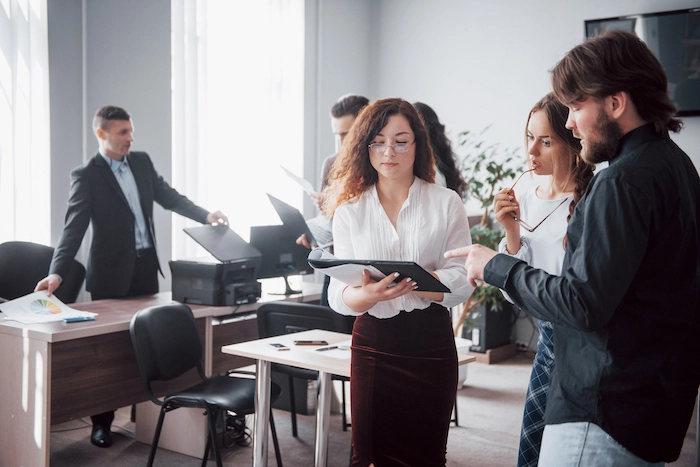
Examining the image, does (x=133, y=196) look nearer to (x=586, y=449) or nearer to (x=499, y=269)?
(x=499, y=269)

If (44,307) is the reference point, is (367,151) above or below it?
above

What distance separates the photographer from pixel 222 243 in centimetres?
383

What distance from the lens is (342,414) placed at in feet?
13.9

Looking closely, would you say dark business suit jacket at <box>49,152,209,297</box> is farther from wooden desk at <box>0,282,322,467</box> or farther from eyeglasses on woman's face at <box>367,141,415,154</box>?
eyeglasses on woman's face at <box>367,141,415,154</box>

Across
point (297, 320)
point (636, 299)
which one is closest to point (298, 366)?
point (297, 320)

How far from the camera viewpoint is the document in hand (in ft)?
5.89

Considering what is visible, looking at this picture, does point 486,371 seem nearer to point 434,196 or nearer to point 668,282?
point 434,196

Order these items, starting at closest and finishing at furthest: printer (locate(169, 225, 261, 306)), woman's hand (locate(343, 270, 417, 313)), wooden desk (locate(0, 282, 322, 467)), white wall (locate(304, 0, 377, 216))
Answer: woman's hand (locate(343, 270, 417, 313)) → wooden desk (locate(0, 282, 322, 467)) → printer (locate(169, 225, 261, 306)) → white wall (locate(304, 0, 377, 216))

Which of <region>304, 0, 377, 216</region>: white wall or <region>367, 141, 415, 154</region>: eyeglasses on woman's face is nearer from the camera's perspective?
<region>367, 141, 415, 154</region>: eyeglasses on woman's face

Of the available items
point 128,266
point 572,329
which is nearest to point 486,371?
point 128,266

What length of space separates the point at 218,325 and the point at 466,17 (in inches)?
161

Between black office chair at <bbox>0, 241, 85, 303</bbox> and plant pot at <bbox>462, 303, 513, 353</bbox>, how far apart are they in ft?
10.1

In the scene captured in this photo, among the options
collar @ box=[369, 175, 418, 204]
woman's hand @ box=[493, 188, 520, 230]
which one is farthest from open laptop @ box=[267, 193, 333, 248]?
woman's hand @ box=[493, 188, 520, 230]

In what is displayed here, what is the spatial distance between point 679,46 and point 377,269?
172 inches
